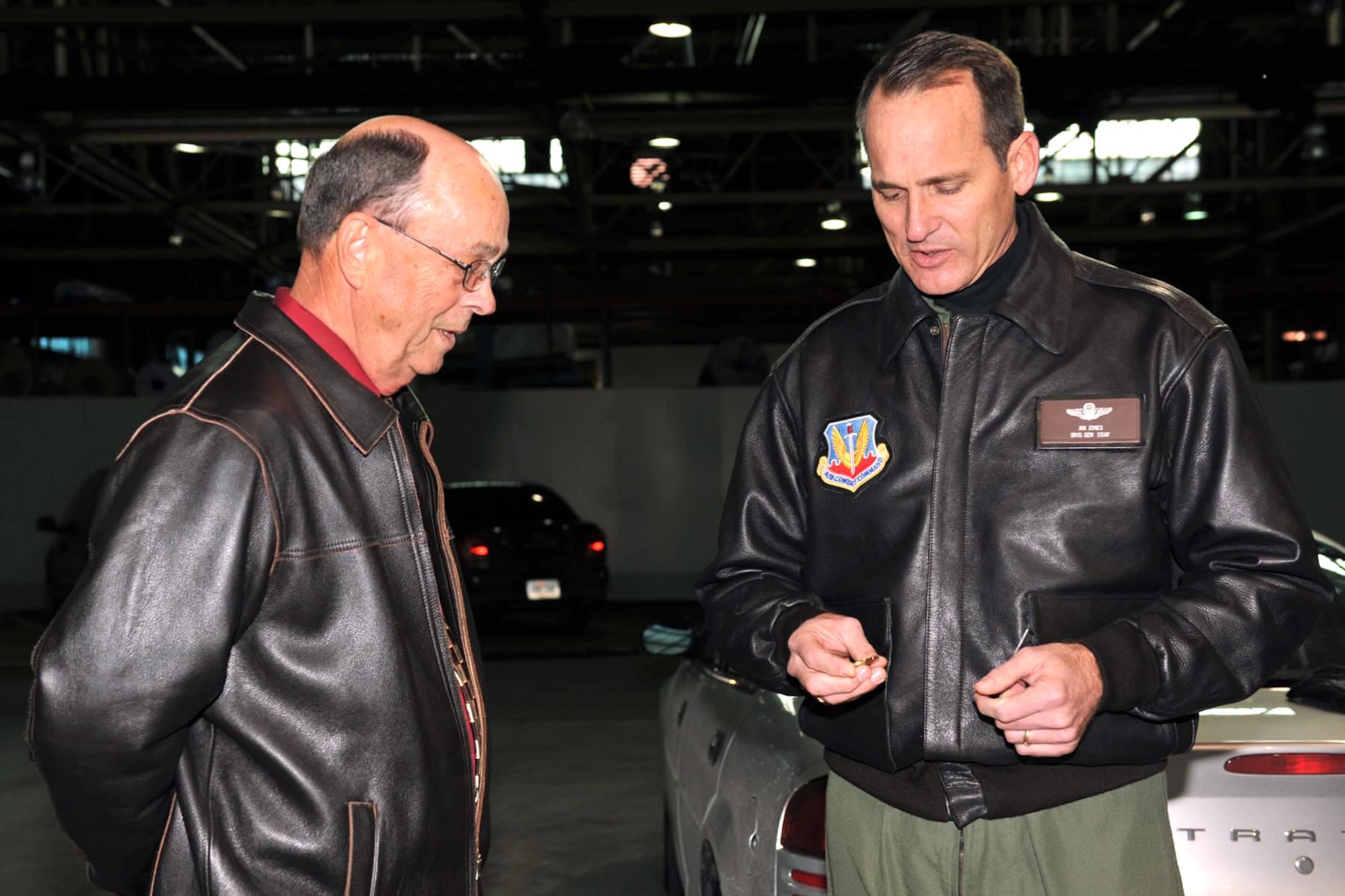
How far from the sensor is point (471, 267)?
218 cm

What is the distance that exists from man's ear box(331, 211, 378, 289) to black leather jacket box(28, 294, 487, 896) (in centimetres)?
12

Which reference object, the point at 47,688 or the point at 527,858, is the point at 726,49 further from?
the point at 47,688

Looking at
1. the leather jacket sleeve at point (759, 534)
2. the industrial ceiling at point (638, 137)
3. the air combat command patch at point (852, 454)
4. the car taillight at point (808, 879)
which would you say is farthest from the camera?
the industrial ceiling at point (638, 137)

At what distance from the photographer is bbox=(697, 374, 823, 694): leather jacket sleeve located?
2.34 m

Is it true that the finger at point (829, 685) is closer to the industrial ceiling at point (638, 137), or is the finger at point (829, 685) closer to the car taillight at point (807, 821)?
the car taillight at point (807, 821)

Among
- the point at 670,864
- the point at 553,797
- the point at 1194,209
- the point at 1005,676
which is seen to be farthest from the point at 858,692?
the point at 1194,209

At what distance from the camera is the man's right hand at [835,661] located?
1.99 metres

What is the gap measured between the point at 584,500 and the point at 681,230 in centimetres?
866

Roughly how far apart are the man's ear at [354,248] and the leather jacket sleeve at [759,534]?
68cm

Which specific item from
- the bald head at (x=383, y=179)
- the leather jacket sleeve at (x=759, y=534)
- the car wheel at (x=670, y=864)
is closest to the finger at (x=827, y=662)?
the leather jacket sleeve at (x=759, y=534)

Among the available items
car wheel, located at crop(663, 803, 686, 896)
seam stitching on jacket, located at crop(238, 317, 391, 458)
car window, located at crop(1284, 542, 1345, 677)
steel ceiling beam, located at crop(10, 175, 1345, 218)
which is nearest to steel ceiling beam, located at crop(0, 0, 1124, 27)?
steel ceiling beam, located at crop(10, 175, 1345, 218)

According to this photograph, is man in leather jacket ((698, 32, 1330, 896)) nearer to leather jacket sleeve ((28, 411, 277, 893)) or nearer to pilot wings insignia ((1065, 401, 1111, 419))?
pilot wings insignia ((1065, 401, 1111, 419))

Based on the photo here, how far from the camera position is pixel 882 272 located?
22.9 meters

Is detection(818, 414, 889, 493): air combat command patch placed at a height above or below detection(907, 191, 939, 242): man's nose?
below
